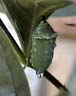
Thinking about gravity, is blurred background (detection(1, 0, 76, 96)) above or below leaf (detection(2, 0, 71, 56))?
below

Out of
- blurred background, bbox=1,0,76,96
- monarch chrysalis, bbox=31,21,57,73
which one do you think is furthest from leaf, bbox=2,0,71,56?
blurred background, bbox=1,0,76,96

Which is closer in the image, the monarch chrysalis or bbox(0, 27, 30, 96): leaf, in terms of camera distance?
bbox(0, 27, 30, 96): leaf

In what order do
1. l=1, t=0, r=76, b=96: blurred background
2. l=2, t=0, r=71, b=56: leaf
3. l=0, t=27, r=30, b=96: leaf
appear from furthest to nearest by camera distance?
1. l=1, t=0, r=76, b=96: blurred background
2. l=2, t=0, r=71, b=56: leaf
3. l=0, t=27, r=30, b=96: leaf

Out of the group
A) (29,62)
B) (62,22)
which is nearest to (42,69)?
(29,62)

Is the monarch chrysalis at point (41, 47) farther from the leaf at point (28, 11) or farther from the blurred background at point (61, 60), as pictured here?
the blurred background at point (61, 60)

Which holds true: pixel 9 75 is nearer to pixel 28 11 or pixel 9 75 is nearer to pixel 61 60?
pixel 28 11

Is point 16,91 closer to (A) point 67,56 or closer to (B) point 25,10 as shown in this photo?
(B) point 25,10

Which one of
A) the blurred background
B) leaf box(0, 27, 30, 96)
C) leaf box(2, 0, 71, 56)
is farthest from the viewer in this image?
the blurred background

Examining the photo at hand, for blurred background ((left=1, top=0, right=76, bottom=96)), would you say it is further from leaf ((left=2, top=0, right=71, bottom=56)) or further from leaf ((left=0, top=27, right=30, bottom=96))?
leaf ((left=0, top=27, right=30, bottom=96))
